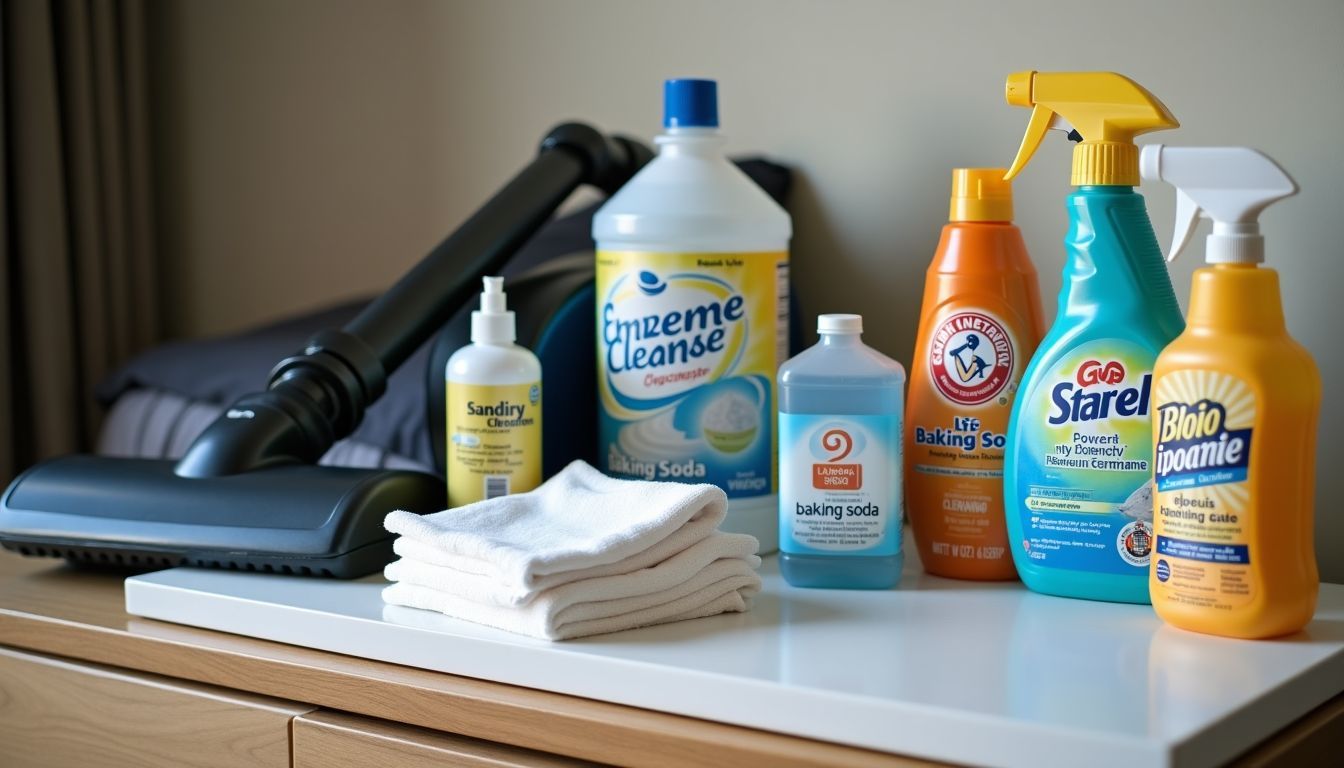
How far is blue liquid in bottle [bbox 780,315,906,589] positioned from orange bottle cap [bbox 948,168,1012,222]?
12cm

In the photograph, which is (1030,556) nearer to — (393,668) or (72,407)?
(393,668)

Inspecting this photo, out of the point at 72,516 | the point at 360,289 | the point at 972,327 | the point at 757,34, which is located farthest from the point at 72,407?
the point at 972,327

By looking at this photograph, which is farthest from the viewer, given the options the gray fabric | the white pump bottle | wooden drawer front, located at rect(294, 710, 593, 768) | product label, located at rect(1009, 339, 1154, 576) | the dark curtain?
the dark curtain

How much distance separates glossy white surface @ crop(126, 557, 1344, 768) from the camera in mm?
596

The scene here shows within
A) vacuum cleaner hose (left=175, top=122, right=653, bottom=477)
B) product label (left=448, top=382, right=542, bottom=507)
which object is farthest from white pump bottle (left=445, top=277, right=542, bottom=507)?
vacuum cleaner hose (left=175, top=122, right=653, bottom=477)

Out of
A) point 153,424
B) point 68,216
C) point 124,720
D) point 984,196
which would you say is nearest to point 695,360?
point 984,196

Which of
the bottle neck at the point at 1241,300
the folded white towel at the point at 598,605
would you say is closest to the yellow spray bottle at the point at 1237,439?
the bottle neck at the point at 1241,300

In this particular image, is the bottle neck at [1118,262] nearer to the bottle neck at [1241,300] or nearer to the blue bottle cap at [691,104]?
the bottle neck at [1241,300]

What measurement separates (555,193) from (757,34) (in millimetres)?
267

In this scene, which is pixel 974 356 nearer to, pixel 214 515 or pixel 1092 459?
pixel 1092 459

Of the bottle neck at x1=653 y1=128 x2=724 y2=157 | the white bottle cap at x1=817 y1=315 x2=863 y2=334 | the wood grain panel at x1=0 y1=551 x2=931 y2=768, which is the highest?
the bottle neck at x1=653 y1=128 x2=724 y2=157

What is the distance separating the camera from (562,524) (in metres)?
0.84

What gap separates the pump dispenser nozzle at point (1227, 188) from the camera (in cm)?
73

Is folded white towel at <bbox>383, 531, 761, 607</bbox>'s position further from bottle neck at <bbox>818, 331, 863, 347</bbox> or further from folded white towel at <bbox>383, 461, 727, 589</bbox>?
bottle neck at <bbox>818, 331, 863, 347</bbox>
